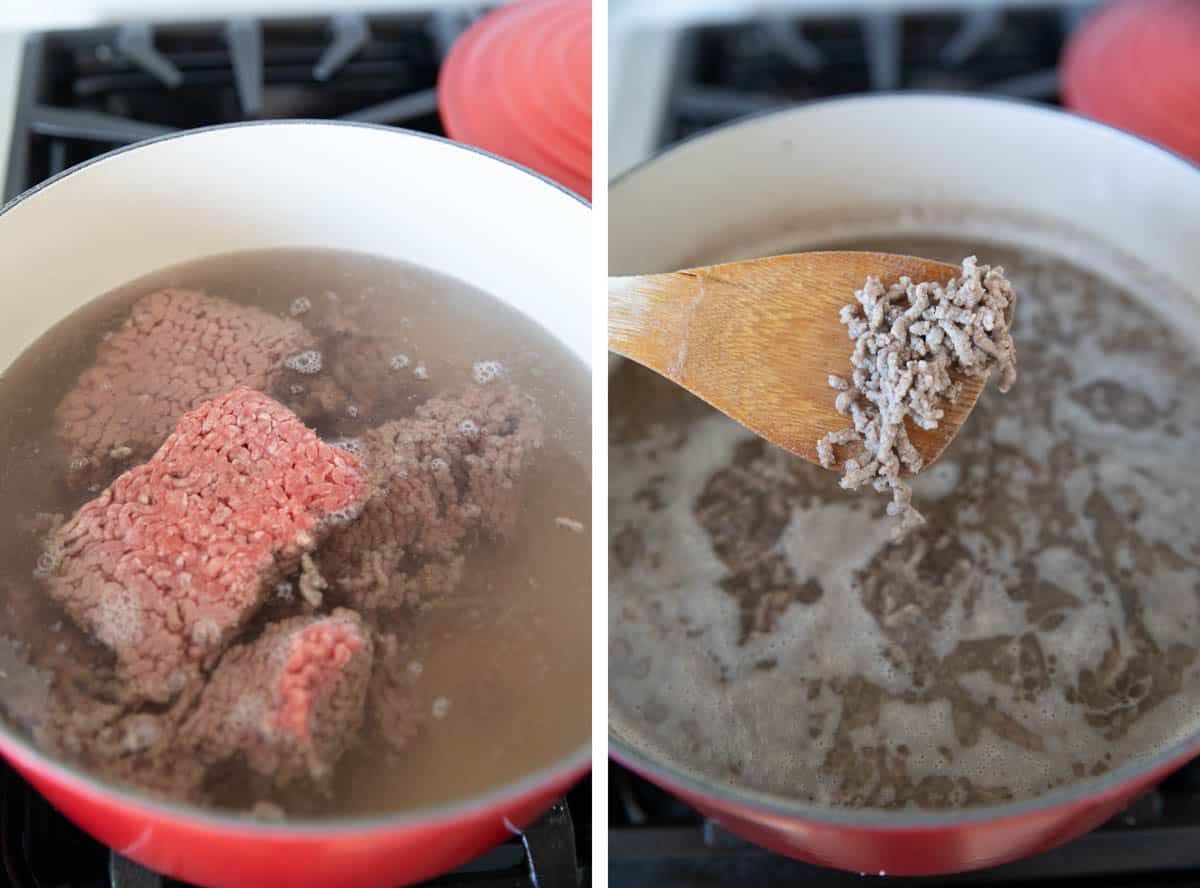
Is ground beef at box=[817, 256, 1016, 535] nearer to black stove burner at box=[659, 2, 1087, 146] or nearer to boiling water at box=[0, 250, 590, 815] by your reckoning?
boiling water at box=[0, 250, 590, 815]

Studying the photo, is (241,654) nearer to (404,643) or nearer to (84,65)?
(404,643)

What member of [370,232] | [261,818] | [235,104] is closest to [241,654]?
[261,818]

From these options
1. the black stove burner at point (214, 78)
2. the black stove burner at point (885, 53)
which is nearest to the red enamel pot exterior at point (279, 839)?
the black stove burner at point (214, 78)

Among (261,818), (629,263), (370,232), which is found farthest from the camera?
(629,263)

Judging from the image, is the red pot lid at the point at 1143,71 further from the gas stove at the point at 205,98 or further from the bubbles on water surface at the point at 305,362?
the bubbles on water surface at the point at 305,362

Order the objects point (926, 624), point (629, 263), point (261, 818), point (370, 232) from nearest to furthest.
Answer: point (261, 818) → point (370, 232) → point (926, 624) → point (629, 263)

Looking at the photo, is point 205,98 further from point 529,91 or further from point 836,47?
point 836,47

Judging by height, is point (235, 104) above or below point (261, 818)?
above
